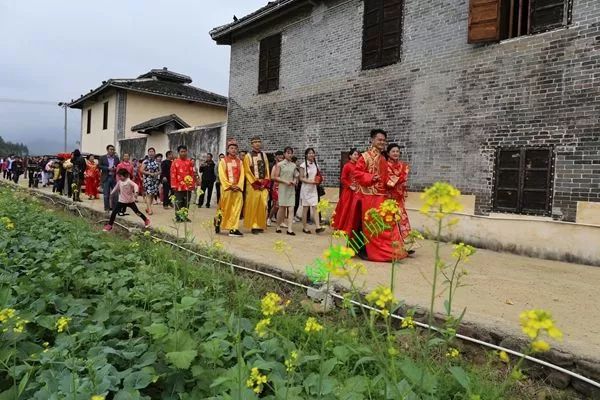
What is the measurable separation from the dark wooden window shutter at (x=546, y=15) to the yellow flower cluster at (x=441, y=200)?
7.31 meters

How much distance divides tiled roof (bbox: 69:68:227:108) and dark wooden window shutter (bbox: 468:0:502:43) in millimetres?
18608

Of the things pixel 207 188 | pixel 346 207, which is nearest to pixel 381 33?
pixel 346 207

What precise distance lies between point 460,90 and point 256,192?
4153mm

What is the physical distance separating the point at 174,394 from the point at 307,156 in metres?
7.23

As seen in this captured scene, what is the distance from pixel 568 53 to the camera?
24.4 ft

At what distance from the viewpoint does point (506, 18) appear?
832cm

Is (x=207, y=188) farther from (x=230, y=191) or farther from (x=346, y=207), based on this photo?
(x=346, y=207)

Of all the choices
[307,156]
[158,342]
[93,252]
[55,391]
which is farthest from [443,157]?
[55,391]

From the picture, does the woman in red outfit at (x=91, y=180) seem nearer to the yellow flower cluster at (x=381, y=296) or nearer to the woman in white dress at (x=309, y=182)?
the woman in white dress at (x=309, y=182)

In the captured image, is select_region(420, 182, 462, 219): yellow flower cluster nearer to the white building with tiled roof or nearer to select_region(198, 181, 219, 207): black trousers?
select_region(198, 181, 219, 207): black trousers

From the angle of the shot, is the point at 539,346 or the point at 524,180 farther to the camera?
the point at 524,180

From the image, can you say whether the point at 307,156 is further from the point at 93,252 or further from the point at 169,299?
the point at 169,299

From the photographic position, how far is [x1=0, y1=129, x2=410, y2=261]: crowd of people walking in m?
6.88

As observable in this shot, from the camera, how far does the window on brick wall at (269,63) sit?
43.9ft
